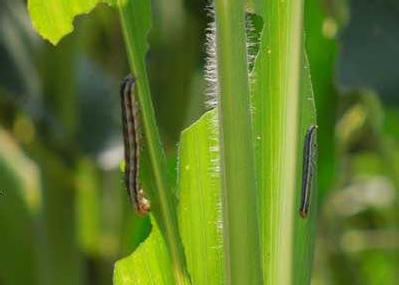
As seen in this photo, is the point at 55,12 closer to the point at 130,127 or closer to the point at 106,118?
the point at 130,127

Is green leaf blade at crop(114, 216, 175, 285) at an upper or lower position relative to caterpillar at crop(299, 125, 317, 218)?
lower

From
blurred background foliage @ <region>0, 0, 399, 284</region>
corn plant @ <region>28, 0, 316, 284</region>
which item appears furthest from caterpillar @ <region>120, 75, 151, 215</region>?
blurred background foliage @ <region>0, 0, 399, 284</region>

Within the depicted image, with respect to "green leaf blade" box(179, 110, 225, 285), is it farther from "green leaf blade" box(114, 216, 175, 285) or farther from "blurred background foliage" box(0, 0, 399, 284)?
"blurred background foliage" box(0, 0, 399, 284)

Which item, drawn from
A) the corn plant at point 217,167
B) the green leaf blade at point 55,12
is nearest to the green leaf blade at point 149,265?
the corn plant at point 217,167

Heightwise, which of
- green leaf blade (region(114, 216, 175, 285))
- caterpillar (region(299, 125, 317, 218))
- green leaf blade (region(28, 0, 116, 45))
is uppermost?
green leaf blade (region(28, 0, 116, 45))

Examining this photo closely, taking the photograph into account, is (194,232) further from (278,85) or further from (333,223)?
(333,223)

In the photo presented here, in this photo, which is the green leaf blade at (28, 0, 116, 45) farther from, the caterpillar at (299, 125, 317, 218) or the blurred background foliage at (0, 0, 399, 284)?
the blurred background foliage at (0, 0, 399, 284)

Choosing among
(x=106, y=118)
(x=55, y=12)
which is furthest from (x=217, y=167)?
(x=106, y=118)

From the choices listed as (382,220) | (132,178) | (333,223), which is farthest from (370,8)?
A: (382,220)

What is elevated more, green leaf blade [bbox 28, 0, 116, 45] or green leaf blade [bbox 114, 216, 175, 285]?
green leaf blade [bbox 28, 0, 116, 45]

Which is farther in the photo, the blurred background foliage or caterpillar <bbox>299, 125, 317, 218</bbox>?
the blurred background foliage

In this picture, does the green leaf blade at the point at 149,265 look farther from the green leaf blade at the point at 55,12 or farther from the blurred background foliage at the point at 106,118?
the blurred background foliage at the point at 106,118
